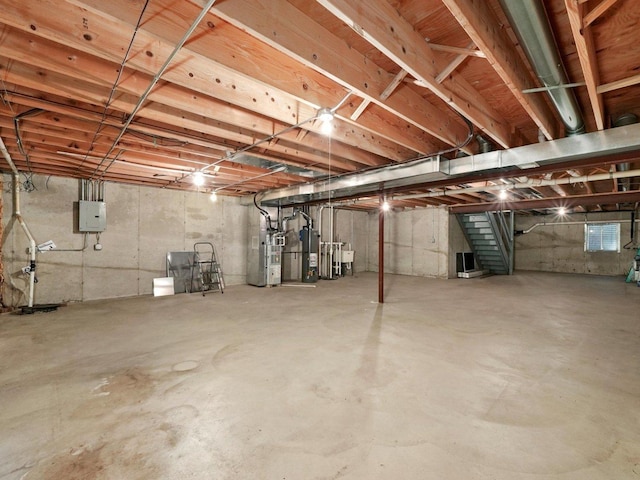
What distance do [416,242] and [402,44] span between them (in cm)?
740

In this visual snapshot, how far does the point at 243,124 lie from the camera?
2584 millimetres

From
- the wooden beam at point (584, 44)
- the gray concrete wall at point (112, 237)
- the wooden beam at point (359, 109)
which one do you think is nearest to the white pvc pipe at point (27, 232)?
the gray concrete wall at point (112, 237)

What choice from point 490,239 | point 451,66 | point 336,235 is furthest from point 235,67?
point 490,239

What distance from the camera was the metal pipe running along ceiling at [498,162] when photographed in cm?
247

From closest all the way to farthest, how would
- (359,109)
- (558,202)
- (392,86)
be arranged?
(392,86) → (359,109) → (558,202)

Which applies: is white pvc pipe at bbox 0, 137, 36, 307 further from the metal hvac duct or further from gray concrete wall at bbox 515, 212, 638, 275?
gray concrete wall at bbox 515, 212, 638, 275

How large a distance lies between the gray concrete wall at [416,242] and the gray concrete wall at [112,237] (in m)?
4.75

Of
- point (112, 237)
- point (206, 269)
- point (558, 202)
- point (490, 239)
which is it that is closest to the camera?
point (112, 237)

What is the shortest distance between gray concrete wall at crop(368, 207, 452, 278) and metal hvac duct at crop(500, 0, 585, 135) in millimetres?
6173

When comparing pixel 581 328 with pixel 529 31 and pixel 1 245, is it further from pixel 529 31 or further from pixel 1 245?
pixel 1 245

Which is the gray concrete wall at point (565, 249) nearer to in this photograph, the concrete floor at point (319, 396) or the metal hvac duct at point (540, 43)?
the concrete floor at point (319, 396)

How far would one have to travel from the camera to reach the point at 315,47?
164cm

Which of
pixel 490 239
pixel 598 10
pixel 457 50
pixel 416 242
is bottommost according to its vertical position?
pixel 416 242

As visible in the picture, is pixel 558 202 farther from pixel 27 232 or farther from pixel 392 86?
pixel 27 232
